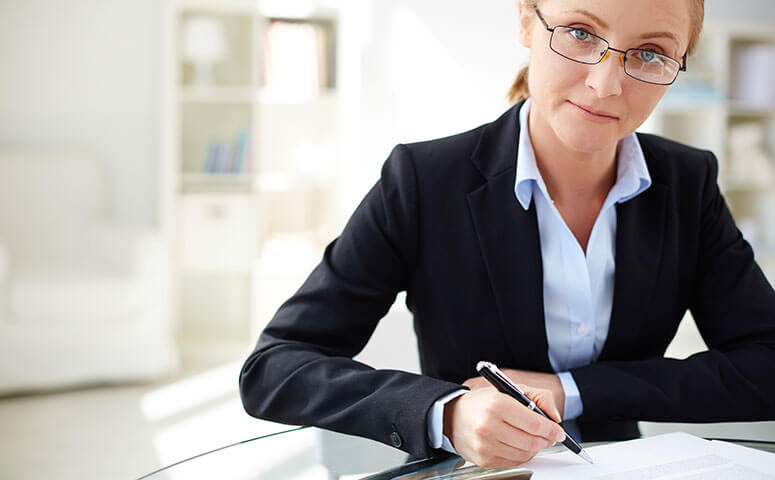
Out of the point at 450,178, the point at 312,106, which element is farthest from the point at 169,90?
the point at 450,178

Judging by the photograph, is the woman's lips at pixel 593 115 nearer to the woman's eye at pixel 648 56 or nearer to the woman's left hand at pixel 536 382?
the woman's eye at pixel 648 56

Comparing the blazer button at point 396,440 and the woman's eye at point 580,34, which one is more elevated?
the woman's eye at point 580,34

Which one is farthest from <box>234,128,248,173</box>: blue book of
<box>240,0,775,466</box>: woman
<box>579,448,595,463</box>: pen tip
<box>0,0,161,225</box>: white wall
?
<box>579,448,595,463</box>: pen tip

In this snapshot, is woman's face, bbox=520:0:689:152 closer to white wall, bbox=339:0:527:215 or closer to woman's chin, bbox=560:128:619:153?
woman's chin, bbox=560:128:619:153

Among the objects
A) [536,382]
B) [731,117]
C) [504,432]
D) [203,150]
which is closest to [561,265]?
[536,382]

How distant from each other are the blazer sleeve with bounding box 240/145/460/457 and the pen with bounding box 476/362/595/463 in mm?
67

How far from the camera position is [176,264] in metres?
3.94

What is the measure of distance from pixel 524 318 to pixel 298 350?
33 cm

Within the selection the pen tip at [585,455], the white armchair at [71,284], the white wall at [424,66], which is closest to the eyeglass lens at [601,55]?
the pen tip at [585,455]

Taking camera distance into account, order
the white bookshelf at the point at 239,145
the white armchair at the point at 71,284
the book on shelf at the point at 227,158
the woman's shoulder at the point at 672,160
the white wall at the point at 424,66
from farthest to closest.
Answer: the white wall at the point at 424,66 < the book on shelf at the point at 227,158 < the white bookshelf at the point at 239,145 < the white armchair at the point at 71,284 < the woman's shoulder at the point at 672,160

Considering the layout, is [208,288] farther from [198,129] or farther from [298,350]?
[298,350]

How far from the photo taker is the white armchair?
3.34 m

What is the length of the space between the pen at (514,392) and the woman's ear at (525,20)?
1.57 feet

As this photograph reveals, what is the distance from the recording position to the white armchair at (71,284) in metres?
3.34
